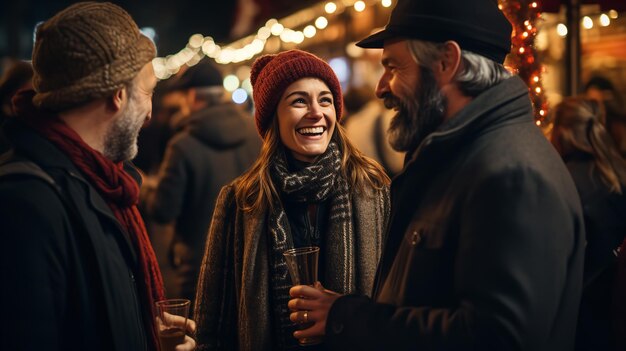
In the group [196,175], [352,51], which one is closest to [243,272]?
[196,175]

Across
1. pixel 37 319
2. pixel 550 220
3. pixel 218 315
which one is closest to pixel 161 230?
pixel 218 315

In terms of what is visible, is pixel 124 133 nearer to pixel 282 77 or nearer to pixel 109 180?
pixel 109 180

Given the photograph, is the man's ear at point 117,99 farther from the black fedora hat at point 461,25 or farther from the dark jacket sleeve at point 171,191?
the dark jacket sleeve at point 171,191

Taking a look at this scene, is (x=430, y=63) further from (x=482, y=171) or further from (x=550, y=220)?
(x=550, y=220)

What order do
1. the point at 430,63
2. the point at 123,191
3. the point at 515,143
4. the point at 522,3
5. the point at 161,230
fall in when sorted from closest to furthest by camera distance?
the point at 515,143 → the point at 430,63 → the point at 123,191 → the point at 522,3 → the point at 161,230

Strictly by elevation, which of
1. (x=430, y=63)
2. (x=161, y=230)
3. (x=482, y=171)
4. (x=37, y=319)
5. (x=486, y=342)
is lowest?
(x=161, y=230)

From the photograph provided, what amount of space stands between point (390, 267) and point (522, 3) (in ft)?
7.44

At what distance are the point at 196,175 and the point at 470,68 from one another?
Answer: 4098 millimetres

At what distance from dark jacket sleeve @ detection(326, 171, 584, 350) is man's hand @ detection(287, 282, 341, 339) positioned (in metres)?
0.41

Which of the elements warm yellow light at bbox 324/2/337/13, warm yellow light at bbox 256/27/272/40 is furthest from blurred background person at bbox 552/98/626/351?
warm yellow light at bbox 256/27/272/40

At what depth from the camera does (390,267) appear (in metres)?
2.91

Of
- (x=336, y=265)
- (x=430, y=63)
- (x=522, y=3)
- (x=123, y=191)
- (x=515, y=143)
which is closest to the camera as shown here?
(x=515, y=143)

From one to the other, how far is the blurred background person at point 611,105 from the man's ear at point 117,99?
5.09m

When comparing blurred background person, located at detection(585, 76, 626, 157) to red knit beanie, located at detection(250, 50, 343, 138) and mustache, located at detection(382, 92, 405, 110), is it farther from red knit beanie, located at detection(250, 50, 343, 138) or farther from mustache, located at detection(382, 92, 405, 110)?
mustache, located at detection(382, 92, 405, 110)
